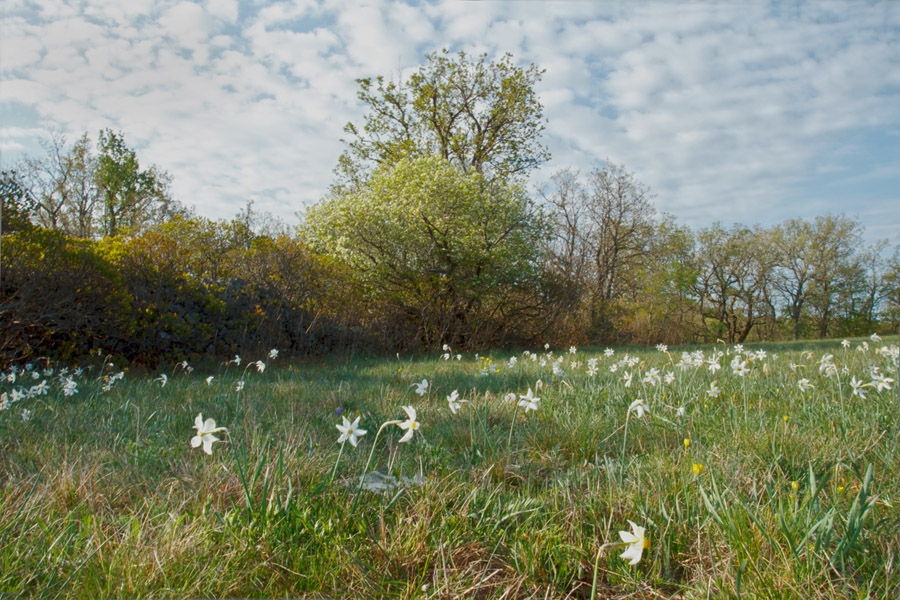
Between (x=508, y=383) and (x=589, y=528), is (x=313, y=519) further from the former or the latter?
(x=508, y=383)

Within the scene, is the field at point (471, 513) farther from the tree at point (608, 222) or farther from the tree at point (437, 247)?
the tree at point (608, 222)

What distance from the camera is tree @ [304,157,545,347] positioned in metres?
12.4

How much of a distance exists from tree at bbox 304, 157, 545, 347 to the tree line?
0.04 meters

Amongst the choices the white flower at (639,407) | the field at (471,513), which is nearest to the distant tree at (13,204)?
the field at (471,513)

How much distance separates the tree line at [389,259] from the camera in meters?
6.73

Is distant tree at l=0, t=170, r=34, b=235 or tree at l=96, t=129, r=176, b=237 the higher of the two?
tree at l=96, t=129, r=176, b=237

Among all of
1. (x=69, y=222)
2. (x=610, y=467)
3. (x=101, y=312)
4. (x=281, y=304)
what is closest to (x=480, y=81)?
(x=281, y=304)

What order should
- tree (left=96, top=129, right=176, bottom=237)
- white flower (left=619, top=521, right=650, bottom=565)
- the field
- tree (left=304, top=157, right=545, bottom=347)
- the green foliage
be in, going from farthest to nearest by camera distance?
tree (left=96, top=129, right=176, bottom=237) < tree (left=304, top=157, right=545, bottom=347) < the green foliage < the field < white flower (left=619, top=521, right=650, bottom=565)

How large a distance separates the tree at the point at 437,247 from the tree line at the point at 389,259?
0.04m

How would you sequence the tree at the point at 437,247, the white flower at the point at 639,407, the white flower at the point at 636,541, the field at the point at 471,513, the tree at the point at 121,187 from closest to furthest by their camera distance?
the white flower at the point at 636,541 → the field at the point at 471,513 → the white flower at the point at 639,407 → the tree at the point at 437,247 → the tree at the point at 121,187

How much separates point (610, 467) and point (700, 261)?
35544 mm

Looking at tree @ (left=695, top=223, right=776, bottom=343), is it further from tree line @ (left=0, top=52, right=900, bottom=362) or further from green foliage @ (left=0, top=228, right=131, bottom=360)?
green foliage @ (left=0, top=228, right=131, bottom=360)

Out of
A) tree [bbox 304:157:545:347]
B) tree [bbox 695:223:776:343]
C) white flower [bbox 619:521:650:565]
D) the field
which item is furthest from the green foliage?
tree [bbox 695:223:776:343]

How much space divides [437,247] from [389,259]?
1320mm
